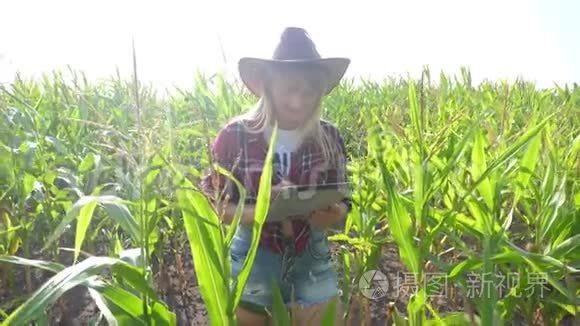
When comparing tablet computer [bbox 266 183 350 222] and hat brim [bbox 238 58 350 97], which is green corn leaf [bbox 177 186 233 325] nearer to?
tablet computer [bbox 266 183 350 222]

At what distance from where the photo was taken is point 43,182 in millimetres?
1442

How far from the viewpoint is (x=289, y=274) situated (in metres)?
1.14

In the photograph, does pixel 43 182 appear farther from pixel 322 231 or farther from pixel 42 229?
pixel 322 231

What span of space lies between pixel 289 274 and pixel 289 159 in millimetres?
236

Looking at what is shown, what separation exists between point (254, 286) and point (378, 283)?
0.47 m

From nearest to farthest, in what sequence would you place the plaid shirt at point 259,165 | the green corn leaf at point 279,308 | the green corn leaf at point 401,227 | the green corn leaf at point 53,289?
the green corn leaf at point 53,289 → the green corn leaf at point 279,308 → the green corn leaf at point 401,227 → the plaid shirt at point 259,165

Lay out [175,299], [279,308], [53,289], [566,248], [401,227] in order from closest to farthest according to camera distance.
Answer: [53,289], [279,308], [401,227], [566,248], [175,299]

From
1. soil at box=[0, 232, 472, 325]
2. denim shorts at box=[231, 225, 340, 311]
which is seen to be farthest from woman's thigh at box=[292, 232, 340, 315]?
soil at box=[0, 232, 472, 325]

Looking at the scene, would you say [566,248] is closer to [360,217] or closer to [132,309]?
Result: [360,217]

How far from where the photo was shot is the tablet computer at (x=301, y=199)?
0.96 m

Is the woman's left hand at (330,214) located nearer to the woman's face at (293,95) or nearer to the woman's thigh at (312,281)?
the woman's thigh at (312,281)

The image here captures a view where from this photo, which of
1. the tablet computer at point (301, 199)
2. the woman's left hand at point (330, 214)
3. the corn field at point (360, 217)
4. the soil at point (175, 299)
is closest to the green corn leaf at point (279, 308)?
the corn field at point (360, 217)

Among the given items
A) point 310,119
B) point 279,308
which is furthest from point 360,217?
point 279,308

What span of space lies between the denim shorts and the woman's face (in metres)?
0.24
